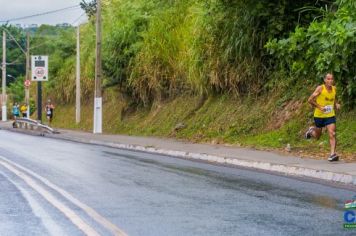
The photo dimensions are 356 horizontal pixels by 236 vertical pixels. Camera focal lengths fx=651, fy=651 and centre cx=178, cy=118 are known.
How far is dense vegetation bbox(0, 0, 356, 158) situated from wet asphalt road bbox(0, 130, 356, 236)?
4.38 metres

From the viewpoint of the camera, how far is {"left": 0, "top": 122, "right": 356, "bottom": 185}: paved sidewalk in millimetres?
12578

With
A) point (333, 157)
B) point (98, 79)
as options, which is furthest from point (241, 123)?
point (98, 79)

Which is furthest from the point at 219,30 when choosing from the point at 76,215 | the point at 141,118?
the point at 76,215

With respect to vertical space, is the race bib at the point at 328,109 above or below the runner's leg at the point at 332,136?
above

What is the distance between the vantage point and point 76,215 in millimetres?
8484

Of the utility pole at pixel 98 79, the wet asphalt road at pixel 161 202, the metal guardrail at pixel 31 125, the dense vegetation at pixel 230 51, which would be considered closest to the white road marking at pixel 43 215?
the wet asphalt road at pixel 161 202

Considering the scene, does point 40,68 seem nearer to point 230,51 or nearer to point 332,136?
point 230,51

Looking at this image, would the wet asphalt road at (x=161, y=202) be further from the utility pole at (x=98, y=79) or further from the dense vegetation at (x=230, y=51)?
the utility pole at (x=98, y=79)

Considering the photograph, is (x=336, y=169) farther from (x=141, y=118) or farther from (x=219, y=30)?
(x=141, y=118)

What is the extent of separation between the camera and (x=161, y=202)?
31.3ft

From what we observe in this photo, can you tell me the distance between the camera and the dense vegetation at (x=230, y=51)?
54.3ft

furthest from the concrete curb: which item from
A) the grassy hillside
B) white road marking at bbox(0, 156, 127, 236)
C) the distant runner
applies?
white road marking at bbox(0, 156, 127, 236)

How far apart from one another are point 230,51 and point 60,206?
45.4 ft

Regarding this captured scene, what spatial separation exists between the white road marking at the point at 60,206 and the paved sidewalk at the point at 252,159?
207 inches
